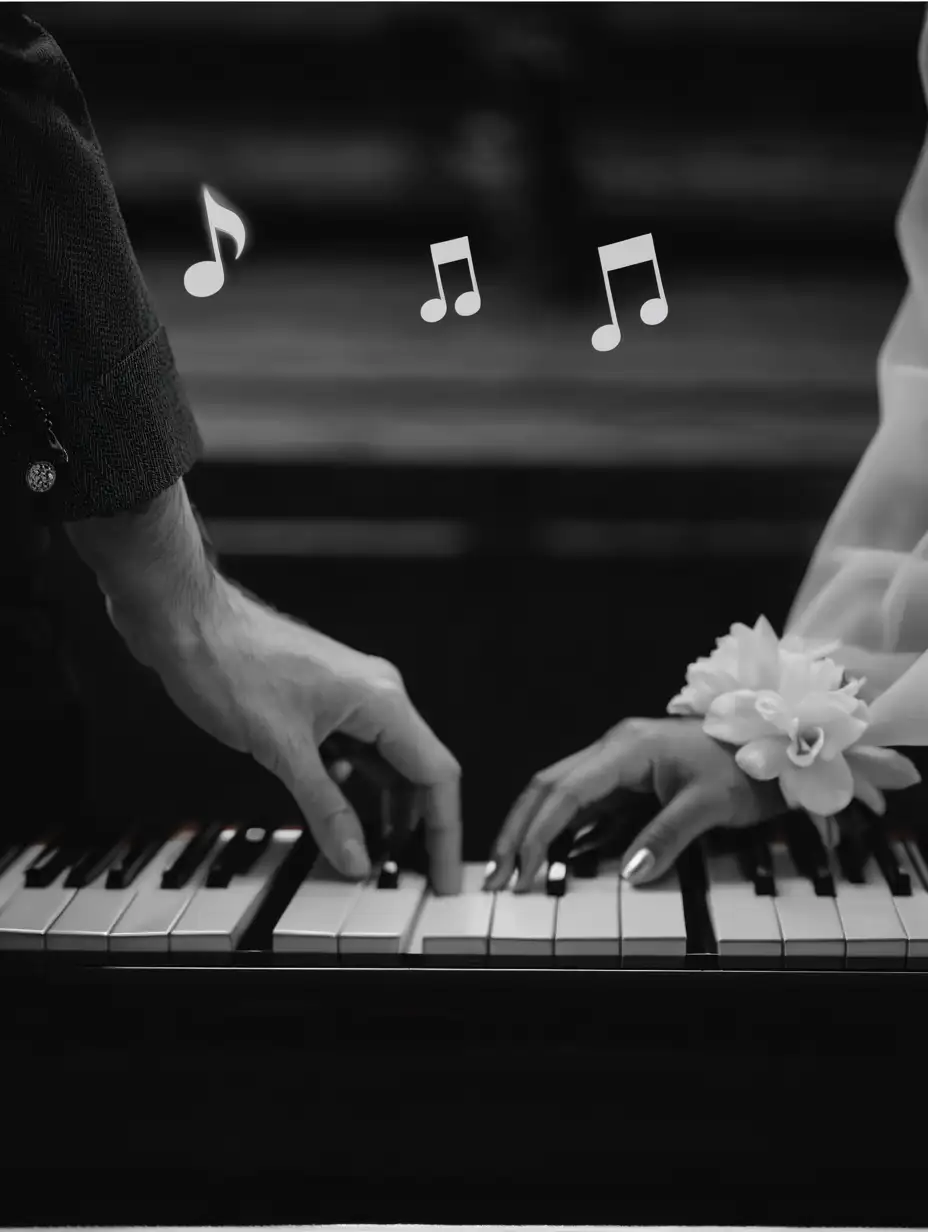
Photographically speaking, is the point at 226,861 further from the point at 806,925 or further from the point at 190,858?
the point at 806,925

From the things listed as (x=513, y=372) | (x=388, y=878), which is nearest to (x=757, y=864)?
(x=388, y=878)

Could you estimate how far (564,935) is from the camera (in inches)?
43.0

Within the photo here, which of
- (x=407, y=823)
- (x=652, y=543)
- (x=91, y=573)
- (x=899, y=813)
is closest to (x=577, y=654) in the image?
(x=652, y=543)

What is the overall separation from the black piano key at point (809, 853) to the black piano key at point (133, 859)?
1.98 ft

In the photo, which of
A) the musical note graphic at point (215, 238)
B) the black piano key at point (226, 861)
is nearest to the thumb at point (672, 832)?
the black piano key at point (226, 861)

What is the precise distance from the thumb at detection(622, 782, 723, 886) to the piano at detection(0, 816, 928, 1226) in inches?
1.9

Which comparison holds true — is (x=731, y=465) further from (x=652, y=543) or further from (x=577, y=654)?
(x=577, y=654)

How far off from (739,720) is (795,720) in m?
0.05

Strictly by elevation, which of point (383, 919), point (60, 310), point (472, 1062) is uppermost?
point (60, 310)

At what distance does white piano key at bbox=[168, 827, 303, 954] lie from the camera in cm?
111

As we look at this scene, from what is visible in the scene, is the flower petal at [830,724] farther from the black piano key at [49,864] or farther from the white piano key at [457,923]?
the black piano key at [49,864]

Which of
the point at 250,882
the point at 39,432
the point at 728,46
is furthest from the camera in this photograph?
the point at 728,46

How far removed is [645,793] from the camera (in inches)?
50.6

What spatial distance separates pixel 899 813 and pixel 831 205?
61 centimetres
